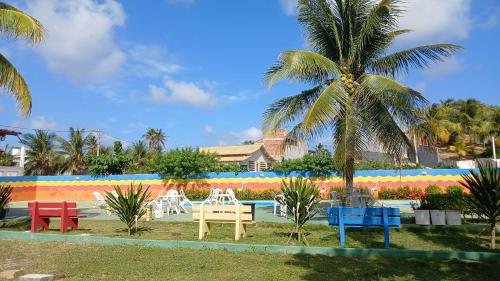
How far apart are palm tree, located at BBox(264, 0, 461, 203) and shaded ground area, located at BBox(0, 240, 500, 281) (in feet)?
13.7

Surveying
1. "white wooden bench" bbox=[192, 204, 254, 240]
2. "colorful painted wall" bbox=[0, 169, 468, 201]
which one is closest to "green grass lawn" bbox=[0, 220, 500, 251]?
"white wooden bench" bbox=[192, 204, 254, 240]

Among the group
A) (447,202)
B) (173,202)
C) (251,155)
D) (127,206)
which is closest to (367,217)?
(447,202)

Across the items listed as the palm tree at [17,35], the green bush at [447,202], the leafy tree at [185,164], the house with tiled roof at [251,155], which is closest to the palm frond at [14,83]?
the palm tree at [17,35]

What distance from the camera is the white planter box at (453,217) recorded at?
35.9 ft

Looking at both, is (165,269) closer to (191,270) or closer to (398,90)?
(191,270)

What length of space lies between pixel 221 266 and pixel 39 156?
4500 cm

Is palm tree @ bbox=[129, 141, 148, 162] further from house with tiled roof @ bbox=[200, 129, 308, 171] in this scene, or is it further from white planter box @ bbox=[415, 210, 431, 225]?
white planter box @ bbox=[415, 210, 431, 225]

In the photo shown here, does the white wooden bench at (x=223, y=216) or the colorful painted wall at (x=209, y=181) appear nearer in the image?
the white wooden bench at (x=223, y=216)

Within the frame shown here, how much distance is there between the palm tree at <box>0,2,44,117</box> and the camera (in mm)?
11258

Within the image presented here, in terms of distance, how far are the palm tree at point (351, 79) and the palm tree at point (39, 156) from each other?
130 feet

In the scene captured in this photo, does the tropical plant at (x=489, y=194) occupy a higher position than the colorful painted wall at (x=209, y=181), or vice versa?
the colorful painted wall at (x=209, y=181)

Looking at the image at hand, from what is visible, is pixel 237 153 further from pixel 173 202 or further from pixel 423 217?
pixel 423 217

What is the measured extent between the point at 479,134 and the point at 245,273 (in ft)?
134

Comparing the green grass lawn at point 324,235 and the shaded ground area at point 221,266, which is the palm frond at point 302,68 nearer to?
the green grass lawn at point 324,235
